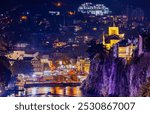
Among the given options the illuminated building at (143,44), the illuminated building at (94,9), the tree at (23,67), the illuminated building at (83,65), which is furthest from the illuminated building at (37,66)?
the illuminated building at (143,44)

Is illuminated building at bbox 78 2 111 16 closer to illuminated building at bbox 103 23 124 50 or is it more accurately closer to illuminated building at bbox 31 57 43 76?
illuminated building at bbox 103 23 124 50

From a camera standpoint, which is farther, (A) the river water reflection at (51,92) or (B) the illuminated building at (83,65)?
(B) the illuminated building at (83,65)

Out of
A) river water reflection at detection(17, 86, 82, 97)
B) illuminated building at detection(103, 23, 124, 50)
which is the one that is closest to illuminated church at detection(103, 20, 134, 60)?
illuminated building at detection(103, 23, 124, 50)

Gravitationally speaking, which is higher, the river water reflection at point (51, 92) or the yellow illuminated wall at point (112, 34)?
the yellow illuminated wall at point (112, 34)

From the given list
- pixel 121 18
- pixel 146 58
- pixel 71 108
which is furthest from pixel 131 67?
pixel 71 108

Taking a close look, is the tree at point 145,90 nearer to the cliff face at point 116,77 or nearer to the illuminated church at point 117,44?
the cliff face at point 116,77

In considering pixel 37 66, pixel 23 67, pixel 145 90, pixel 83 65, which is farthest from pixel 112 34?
pixel 23 67

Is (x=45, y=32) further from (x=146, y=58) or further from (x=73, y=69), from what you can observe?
Answer: (x=146, y=58)
